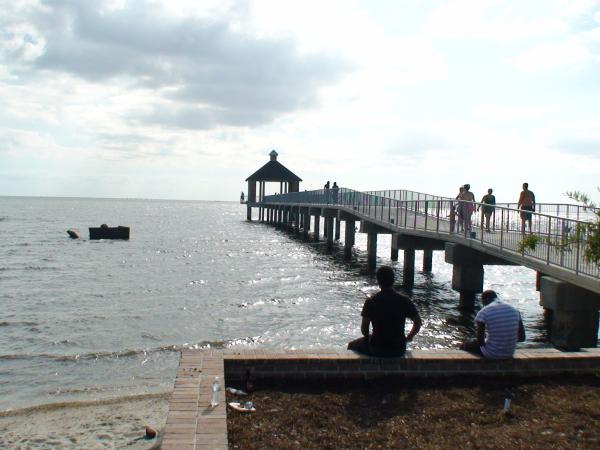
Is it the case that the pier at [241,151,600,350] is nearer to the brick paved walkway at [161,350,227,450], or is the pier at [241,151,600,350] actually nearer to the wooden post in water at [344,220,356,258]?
the wooden post in water at [344,220,356,258]

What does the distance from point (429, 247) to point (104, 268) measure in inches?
643

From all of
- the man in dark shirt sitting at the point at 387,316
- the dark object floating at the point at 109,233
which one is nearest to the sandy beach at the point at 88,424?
the man in dark shirt sitting at the point at 387,316

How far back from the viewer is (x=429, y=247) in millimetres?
20953

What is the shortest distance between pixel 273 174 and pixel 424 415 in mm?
63986

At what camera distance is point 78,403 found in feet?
31.8

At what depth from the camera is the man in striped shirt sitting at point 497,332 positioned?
22.8 ft

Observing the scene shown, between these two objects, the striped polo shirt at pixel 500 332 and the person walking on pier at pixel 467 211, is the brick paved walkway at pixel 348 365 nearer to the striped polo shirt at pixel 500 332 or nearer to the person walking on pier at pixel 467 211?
the striped polo shirt at pixel 500 332

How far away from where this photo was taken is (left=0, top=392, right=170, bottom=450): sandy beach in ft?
26.3

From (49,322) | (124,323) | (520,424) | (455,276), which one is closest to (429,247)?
(455,276)

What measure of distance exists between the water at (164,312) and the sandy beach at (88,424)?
48cm

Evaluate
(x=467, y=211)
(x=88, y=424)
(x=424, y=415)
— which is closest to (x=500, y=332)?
(x=424, y=415)

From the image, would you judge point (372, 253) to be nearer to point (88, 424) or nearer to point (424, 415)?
point (88, 424)

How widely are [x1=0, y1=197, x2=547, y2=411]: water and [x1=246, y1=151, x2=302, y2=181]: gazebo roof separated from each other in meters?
34.1

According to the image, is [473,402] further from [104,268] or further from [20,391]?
[104,268]
